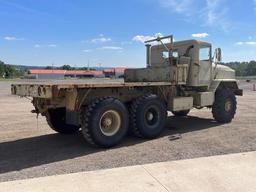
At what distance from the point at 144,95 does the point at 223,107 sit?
3.68 meters

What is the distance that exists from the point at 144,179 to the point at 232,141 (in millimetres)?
3688

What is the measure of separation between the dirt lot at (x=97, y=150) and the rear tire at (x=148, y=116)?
0.24 m

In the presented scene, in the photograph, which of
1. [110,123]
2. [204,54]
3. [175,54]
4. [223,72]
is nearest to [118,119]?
[110,123]

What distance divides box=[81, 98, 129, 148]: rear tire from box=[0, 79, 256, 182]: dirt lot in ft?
0.81

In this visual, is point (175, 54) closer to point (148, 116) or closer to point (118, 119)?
point (148, 116)

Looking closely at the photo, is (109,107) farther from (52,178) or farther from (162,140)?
(52,178)

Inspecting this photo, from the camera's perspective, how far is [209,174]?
5.57 m

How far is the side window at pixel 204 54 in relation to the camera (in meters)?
10.5

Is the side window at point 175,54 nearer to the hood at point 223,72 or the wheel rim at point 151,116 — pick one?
the hood at point 223,72

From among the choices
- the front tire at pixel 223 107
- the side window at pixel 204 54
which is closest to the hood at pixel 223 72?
the front tire at pixel 223 107

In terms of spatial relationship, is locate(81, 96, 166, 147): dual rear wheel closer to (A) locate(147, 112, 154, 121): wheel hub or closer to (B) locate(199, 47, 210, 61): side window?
(A) locate(147, 112, 154, 121): wheel hub

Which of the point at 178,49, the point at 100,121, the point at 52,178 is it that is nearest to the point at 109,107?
the point at 100,121

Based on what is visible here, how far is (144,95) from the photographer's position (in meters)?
8.73

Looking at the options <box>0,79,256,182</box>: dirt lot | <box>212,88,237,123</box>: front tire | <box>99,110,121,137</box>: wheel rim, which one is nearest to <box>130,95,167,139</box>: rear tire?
<box>0,79,256,182</box>: dirt lot
